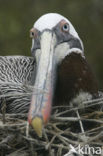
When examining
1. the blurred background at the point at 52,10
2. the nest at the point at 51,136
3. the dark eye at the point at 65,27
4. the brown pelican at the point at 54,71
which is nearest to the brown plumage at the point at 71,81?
the brown pelican at the point at 54,71

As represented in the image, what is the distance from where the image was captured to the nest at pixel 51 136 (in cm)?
746

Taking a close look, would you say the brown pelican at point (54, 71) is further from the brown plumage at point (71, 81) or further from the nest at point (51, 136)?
the nest at point (51, 136)

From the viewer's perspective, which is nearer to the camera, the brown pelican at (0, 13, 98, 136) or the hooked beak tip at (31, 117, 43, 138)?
the hooked beak tip at (31, 117, 43, 138)

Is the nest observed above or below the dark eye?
below

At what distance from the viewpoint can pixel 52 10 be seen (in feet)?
44.7

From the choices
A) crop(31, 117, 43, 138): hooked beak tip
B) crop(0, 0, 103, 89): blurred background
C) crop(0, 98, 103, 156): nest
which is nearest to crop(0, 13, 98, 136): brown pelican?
crop(0, 98, 103, 156): nest

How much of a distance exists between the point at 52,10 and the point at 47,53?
18.7 feet

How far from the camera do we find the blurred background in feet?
44.2

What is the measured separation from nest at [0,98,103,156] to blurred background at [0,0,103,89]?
5426 mm

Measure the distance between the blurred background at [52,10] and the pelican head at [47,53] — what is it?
4.88 meters

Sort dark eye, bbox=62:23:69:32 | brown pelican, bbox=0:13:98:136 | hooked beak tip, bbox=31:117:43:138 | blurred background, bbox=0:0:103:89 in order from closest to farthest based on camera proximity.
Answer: hooked beak tip, bbox=31:117:43:138
brown pelican, bbox=0:13:98:136
dark eye, bbox=62:23:69:32
blurred background, bbox=0:0:103:89
